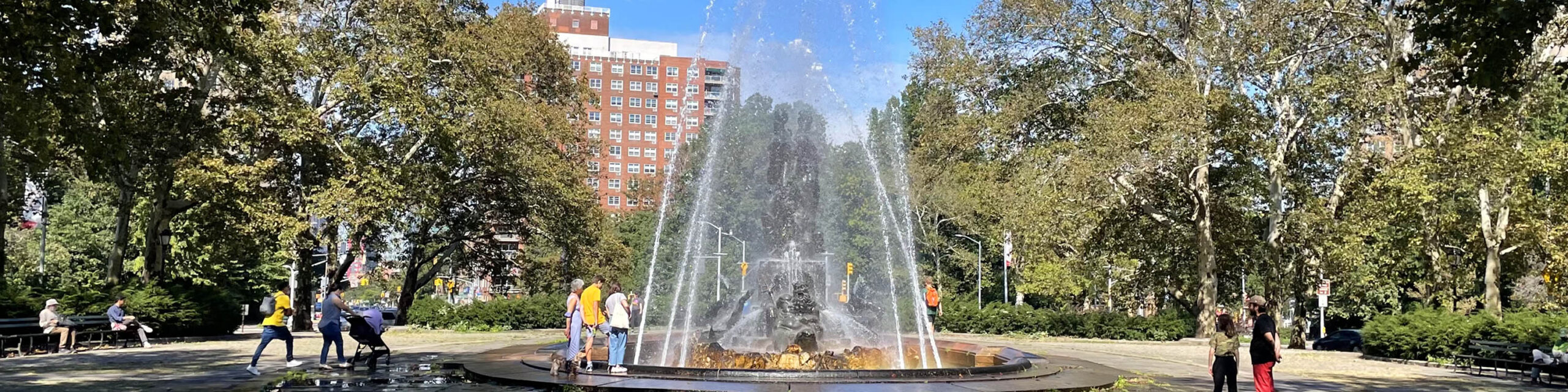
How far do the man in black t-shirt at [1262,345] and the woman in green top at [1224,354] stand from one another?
0.61 feet

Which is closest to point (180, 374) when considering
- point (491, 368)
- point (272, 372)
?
point (272, 372)

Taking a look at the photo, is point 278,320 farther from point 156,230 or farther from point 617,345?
point 156,230

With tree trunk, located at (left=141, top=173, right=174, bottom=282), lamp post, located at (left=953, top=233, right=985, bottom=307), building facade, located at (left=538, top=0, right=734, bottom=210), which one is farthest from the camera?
building facade, located at (left=538, top=0, right=734, bottom=210)

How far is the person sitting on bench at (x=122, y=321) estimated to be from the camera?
21.0 m

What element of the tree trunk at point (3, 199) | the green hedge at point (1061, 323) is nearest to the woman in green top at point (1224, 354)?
the tree trunk at point (3, 199)

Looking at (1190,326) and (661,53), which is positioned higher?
(661,53)

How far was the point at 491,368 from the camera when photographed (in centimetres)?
1458

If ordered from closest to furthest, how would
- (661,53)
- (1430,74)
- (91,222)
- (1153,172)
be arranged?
(1430,74) → (1153,172) → (91,222) → (661,53)

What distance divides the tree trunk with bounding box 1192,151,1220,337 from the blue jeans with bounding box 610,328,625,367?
22.9 meters

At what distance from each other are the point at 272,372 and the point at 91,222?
42920 millimetres

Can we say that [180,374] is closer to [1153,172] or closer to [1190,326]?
[1153,172]

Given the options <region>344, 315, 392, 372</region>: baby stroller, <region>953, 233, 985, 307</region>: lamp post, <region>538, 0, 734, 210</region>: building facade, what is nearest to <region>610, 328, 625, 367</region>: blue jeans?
<region>344, 315, 392, 372</region>: baby stroller

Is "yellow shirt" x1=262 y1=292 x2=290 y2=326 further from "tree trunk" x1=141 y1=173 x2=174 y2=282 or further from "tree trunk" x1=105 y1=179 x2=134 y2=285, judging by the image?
"tree trunk" x1=141 y1=173 x2=174 y2=282

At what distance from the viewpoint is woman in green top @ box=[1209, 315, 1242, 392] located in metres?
11.0
